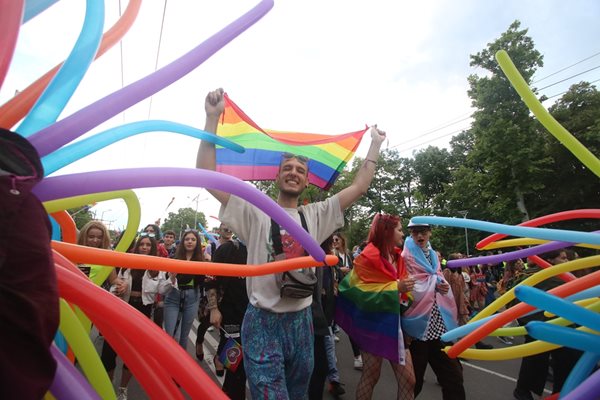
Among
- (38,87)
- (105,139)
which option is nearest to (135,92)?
(105,139)

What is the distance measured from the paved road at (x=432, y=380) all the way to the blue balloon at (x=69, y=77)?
415 centimetres

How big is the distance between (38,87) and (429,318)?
3246 millimetres

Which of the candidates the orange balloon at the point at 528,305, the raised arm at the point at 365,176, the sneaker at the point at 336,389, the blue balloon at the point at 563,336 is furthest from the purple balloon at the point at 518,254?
the sneaker at the point at 336,389

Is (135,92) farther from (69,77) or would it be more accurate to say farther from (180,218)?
(180,218)

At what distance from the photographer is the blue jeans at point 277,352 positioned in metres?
1.70

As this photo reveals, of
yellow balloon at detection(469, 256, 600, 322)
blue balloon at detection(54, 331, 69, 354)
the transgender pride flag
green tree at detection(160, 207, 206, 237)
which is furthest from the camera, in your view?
green tree at detection(160, 207, 206, 237)

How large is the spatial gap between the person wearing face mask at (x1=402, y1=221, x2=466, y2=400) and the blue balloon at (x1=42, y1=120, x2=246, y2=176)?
105 inches

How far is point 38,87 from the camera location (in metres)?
0.87

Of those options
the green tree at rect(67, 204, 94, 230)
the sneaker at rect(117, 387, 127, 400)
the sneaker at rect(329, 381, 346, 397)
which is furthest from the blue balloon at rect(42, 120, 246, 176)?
the sneaker at rect(329, 381, 346, 397)

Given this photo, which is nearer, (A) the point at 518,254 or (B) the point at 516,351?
(B) the point at 516,351

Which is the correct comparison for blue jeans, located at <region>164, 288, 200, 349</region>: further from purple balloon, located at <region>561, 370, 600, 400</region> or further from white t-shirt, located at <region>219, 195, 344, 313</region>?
purple balloon, located at <region>561, 370, 600, 400</region>

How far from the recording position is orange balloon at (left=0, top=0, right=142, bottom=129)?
808mm

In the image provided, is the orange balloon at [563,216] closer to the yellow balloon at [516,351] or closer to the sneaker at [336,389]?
the yellow balloon at [516,351]

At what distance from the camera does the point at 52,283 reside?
0.52m
